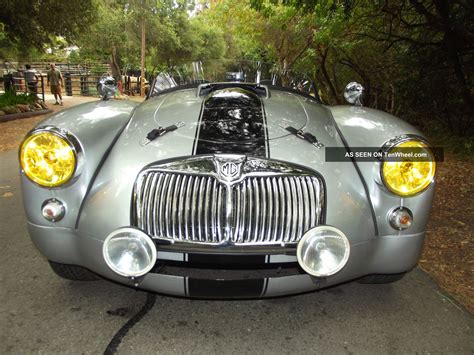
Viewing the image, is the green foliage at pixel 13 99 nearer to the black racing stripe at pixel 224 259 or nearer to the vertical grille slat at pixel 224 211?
the vertical grille slat at pixel 224 211

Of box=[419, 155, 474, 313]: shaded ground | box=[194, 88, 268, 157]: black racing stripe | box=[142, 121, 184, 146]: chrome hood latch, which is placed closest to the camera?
box=[194, 88, 268, 157]: black racing stripe

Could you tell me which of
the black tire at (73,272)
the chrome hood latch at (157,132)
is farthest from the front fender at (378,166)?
the black tire at (73,272)

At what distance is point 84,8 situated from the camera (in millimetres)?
11625

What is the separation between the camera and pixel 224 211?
1.90 meters

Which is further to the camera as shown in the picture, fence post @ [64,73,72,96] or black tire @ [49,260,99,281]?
fence post @ [64,73,72,96]

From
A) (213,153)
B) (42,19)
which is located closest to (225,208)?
(213,153)

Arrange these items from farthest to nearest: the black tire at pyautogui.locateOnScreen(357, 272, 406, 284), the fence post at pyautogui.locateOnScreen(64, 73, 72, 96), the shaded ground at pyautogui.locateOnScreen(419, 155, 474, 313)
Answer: the fence post at pyautogui.locateOnScreen(64, 73, 72, 96) < the shaded ground at pyautogui.locateOnScreen(419, 155, 474, 313) < the black tire at pyautogui.locateOnScreen(357, 272, 406, 284)

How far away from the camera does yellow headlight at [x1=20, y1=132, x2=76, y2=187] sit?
6.77 ft

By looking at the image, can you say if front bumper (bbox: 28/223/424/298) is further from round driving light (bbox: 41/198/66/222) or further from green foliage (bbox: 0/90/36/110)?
green foliage (bbox: 0/90/36/110)

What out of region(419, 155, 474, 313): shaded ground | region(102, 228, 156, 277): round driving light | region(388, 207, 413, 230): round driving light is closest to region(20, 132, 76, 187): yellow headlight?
region(102, 228, 156, 277): round driving light

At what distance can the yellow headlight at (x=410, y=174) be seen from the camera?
6.88 feet

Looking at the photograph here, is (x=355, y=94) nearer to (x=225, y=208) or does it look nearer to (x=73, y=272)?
(x=225, y=208)

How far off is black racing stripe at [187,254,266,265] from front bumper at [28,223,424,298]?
0.4 inches

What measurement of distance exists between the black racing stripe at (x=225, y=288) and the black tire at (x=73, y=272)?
79cm
